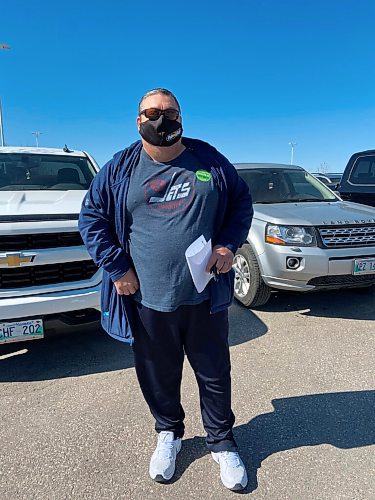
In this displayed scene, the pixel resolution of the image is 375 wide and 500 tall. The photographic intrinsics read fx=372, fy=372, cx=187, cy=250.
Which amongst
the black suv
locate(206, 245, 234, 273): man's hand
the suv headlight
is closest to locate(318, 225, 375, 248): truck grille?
the suv headlight

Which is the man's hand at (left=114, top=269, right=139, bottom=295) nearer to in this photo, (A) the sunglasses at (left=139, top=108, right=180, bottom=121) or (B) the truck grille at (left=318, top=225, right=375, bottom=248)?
(A) the sunglasses at (left=139, top=108, right=180, bottom=121)

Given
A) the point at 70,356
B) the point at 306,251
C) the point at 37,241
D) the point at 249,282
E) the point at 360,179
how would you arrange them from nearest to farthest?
1. the point at 37,241
2. the point at 70,356
3. the point at 306,251
4. the point at 249,282
5. the point at 360,179

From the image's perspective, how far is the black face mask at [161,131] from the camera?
68.4 inches

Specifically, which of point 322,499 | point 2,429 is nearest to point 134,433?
point 2,429

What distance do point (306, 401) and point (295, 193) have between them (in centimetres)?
318

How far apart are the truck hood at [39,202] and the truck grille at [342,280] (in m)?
2.45

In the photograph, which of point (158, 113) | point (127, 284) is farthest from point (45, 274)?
point (158, 113)

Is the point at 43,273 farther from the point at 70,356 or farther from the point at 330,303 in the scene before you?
the point at 330,303

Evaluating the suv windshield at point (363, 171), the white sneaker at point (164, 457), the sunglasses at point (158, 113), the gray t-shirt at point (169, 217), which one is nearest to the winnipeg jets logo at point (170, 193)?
the gray t-shirt at point (169, 217)

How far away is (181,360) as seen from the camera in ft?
6.89

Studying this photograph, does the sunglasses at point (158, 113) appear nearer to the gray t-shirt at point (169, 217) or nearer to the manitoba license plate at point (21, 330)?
the gray t-shirt at point (169, 217)

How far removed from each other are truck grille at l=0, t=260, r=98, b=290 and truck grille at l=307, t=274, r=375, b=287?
2.24 meters

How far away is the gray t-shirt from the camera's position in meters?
1.76

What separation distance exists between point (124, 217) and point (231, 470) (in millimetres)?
1418
